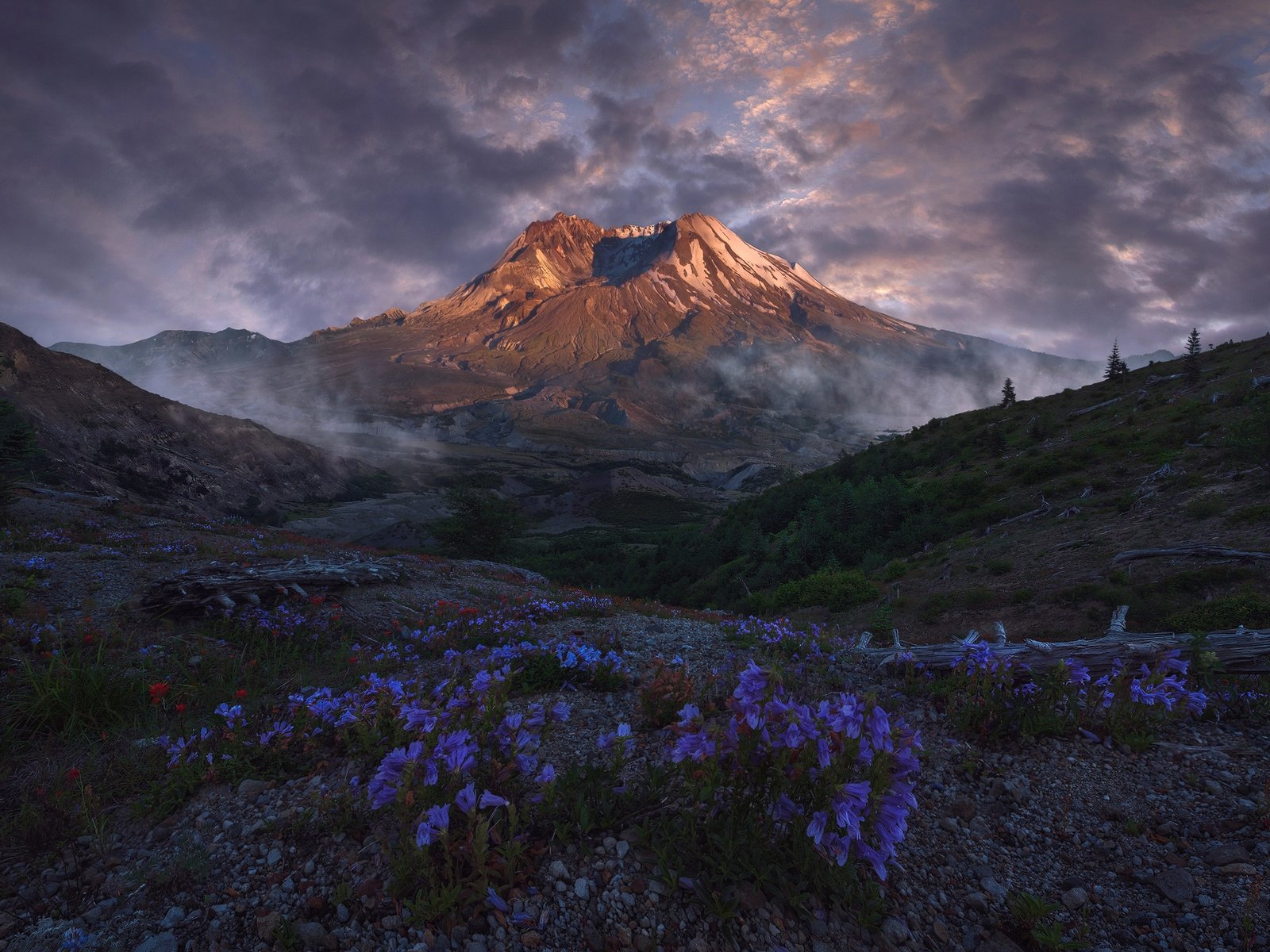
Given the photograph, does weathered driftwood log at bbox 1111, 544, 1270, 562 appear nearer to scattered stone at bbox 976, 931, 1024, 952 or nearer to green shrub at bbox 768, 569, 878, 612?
green shrub at bbox 768, 569, 878, 612

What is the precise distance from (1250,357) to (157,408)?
321 feet

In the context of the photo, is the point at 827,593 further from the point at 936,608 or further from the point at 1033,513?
the point at 1033,513

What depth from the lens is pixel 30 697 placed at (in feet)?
14.3

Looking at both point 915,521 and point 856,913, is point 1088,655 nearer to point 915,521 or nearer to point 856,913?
point 856,913

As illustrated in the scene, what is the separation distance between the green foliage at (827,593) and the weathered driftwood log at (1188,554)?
540cm

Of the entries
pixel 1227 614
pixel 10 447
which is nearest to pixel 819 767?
pixel 1227 614

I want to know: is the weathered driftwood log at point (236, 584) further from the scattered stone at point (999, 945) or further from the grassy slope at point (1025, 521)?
the grassy slope at point (1025, 521)

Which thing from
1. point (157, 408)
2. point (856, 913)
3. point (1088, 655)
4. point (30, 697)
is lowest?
point (30, 697)

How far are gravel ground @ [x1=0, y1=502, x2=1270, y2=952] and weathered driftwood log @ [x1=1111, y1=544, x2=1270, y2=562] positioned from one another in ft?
30.1

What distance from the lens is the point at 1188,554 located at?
1129 centimetres

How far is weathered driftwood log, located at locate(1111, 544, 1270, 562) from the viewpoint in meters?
10.3

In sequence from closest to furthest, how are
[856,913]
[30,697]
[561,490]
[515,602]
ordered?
[856,913]
[30,697]
[515,602]
[561,490]

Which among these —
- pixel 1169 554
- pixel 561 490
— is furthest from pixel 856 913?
pixel 561 490

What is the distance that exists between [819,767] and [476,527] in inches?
1500
